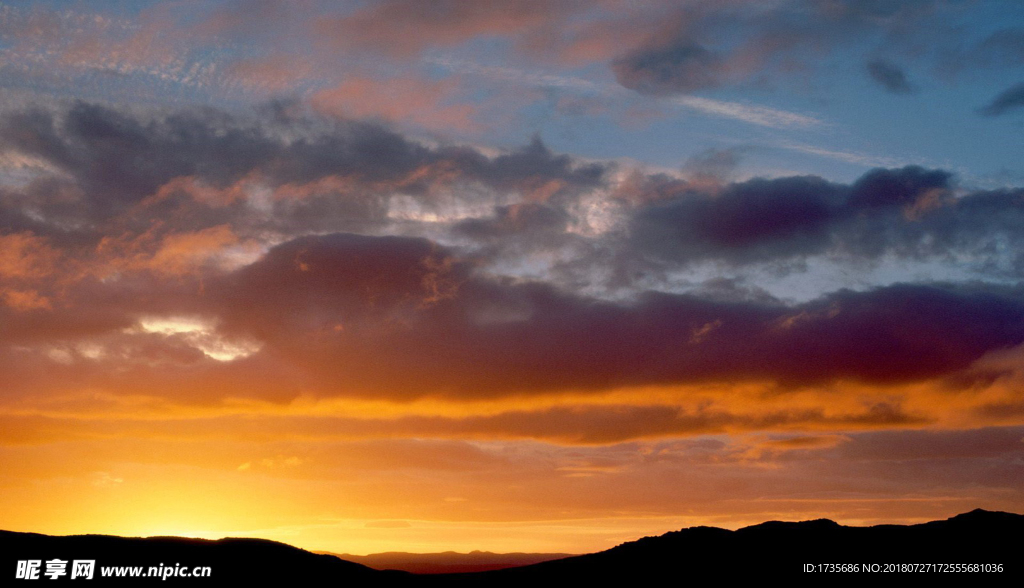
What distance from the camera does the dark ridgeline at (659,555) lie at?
6629 inches

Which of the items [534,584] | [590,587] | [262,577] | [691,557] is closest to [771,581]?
[691,557]

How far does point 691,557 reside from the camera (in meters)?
185

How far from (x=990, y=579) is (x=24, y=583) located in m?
168

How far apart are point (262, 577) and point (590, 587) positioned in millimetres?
65119

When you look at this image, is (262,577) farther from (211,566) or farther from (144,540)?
(144,540)

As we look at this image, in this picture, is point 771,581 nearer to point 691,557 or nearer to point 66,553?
point 691,557

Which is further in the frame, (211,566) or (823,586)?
(211,566)

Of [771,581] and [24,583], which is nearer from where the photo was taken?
[24,583]

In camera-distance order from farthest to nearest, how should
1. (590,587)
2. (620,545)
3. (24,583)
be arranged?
(620,545), (590,587), (24,583)

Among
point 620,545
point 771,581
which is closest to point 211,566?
point 620,545

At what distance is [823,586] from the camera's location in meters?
157

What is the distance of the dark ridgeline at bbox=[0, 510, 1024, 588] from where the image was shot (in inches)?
6629

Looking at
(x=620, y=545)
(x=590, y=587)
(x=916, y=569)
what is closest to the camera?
(x=916, y=569)

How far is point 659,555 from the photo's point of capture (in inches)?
7431
